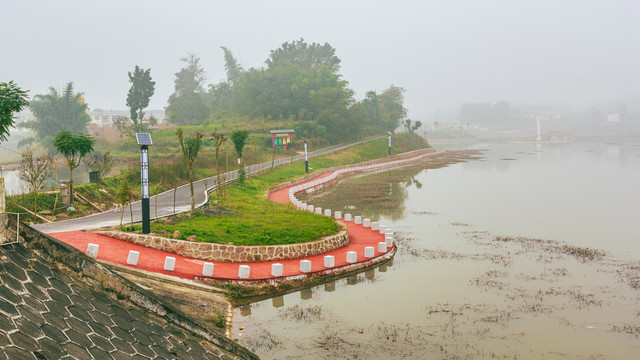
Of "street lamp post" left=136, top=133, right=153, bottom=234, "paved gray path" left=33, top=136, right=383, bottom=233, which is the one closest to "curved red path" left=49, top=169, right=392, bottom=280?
"street lamp post" left=136, top=133, right=153, bottom=234

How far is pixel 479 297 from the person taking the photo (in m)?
20.0

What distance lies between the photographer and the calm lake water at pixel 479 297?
15.6 metres

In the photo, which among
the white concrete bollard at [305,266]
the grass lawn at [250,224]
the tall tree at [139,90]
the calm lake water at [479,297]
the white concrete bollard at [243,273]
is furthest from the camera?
the tall tree at [139,90]

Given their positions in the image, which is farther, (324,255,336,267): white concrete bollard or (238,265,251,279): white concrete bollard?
(324,255,336,267): white concrete bollard

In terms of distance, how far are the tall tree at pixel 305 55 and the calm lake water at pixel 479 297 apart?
9899 centimetres

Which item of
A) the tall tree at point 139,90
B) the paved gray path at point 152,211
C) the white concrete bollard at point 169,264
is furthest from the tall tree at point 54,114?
the white concrete bollard at point 169,264

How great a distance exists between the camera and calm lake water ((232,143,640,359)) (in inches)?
615

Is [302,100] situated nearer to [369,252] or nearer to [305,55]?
[305,55]

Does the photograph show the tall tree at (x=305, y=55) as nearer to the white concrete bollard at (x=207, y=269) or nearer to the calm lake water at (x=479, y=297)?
the calm lake water at (x=479, y=297)

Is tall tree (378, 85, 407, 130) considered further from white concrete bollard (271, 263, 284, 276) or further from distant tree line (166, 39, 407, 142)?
white concrete bollard (271, 263, 284, 276)

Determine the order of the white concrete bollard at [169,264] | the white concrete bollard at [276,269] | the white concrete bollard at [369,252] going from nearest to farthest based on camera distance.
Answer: the white concrete bollard at [169,264], the white concrete bollard at [276,269], the white concrete bollard at [369,252]

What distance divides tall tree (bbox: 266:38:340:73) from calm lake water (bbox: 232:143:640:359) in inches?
3897

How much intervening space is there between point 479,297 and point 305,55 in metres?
122

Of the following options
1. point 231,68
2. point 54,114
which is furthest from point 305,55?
point 54,114
